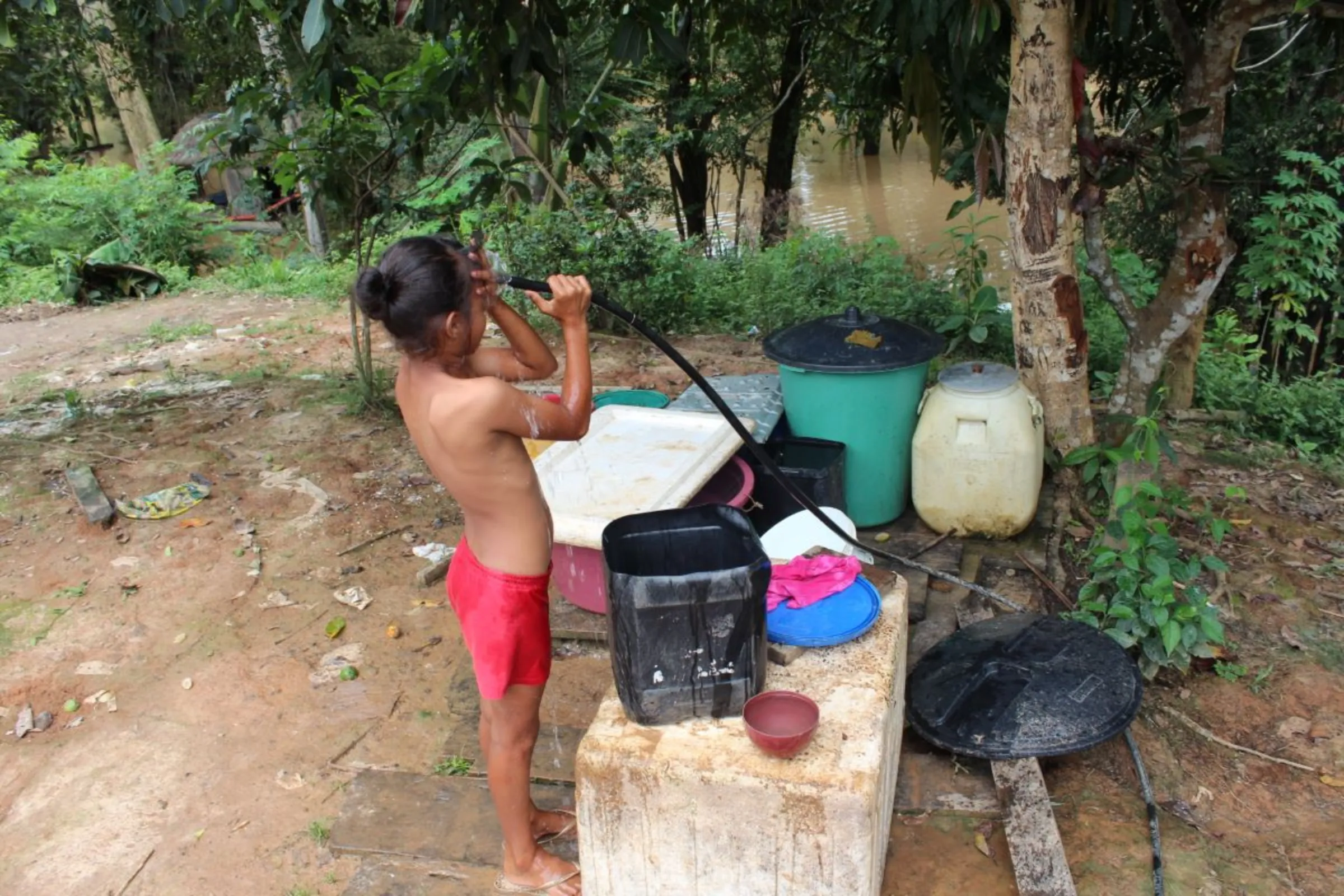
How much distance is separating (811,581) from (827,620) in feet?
0.45

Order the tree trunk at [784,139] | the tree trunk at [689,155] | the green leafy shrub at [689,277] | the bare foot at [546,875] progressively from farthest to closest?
the tree trunk at [689,155], the tree trunk at [784,139], the green leafy shrub at [689,277], the bare foot at [546,875]

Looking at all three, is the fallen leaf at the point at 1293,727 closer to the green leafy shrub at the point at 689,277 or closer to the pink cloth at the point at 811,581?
the pink cloth at the point at 811,581

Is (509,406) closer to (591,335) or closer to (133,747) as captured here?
(133,747)

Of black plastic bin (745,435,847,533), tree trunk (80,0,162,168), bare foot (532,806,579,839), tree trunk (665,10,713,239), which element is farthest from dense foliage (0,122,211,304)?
bare foot (532,806,579,839)

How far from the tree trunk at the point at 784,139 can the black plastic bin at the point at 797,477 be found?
5508 millimetres

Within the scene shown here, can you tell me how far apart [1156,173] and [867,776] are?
10.4 ft

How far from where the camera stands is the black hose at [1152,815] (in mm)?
2221

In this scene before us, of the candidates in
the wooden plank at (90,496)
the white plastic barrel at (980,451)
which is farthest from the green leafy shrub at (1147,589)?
the wooden plank at (90,496)

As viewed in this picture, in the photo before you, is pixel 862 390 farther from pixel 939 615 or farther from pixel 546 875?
pixel 546 875

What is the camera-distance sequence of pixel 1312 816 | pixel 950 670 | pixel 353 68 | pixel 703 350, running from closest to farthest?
pixel 1312 816 < pixel 950 670 < pixel 353 68 < pixel 703 350

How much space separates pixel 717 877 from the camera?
2043 millimetres

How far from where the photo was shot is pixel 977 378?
3672 millimetres

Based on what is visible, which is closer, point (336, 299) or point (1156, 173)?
point (1156, 173)

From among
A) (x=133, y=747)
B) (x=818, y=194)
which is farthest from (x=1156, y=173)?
(x=818, y=194)
